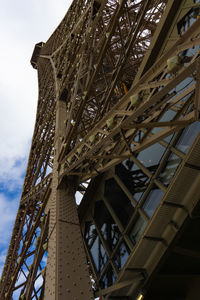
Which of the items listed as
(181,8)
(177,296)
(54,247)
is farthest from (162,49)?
(177,296)

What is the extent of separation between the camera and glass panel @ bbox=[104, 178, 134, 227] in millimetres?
7670

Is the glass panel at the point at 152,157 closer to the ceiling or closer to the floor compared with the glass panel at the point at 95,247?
closer to the ceiling

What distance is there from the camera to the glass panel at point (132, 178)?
24.1ft

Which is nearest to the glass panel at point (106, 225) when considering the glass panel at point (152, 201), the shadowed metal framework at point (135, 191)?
the shadowed metal framework at point (135, 191)

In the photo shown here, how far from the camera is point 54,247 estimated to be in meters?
6.68

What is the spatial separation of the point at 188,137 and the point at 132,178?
1.97 metres

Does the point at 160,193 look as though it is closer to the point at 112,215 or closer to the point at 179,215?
the point at 179,215

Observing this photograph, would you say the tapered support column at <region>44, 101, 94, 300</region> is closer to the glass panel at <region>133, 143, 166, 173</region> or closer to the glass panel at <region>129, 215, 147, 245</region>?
the glass panel at <region>129, 215, 147, 245</region>

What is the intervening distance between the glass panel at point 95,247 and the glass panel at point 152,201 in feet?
7.29

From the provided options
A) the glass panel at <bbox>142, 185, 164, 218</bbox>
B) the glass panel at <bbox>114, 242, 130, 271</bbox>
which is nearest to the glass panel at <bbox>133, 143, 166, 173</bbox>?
the glass panel at <bbox>142, 185, 164, 218</bbox>

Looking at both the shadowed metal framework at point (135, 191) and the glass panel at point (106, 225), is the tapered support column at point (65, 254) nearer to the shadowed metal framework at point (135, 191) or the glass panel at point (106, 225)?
the shadowed metal framework at point (135, 191)

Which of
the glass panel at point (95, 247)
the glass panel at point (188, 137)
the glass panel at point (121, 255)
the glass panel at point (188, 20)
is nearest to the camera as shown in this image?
the glass panel at point (188, 137)

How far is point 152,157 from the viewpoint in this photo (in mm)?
7289

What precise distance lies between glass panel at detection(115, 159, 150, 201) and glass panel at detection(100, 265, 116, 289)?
6.94 feet
